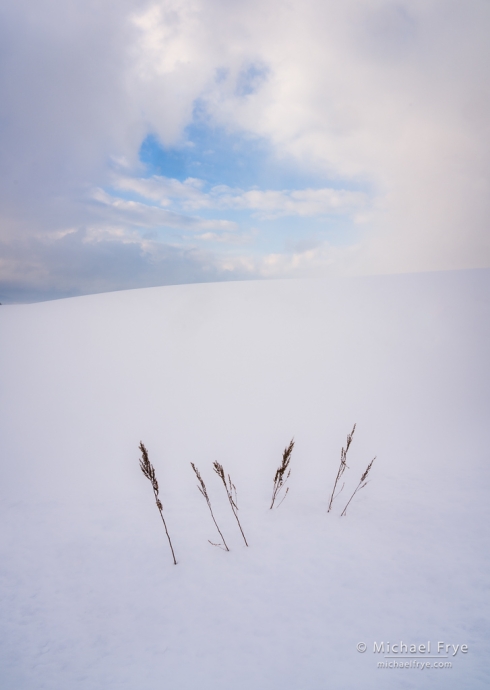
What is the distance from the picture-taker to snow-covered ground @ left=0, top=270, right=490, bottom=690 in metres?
1.98

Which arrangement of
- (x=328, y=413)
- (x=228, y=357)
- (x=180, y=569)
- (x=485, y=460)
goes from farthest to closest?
(x=228, y=357) < (x=328, y=413) < (x=485, y=460) < (x=180, y=569)

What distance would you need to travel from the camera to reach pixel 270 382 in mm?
7023

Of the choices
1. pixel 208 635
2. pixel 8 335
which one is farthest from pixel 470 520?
pixel 8 335

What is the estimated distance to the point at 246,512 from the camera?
131 inches

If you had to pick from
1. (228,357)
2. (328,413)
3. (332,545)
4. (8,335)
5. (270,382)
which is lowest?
(332,545)

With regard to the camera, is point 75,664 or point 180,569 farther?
point 180,569

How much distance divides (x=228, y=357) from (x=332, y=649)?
21.3ft

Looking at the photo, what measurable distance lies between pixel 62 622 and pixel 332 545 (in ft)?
6.37

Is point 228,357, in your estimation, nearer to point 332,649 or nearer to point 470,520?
point 470,520

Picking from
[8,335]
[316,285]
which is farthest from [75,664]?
[316,285]

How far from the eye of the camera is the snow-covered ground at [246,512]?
1.98 m

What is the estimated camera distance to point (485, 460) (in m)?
4.35

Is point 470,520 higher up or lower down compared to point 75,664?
higher up

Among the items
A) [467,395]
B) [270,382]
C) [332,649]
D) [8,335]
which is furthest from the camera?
[8,335]
